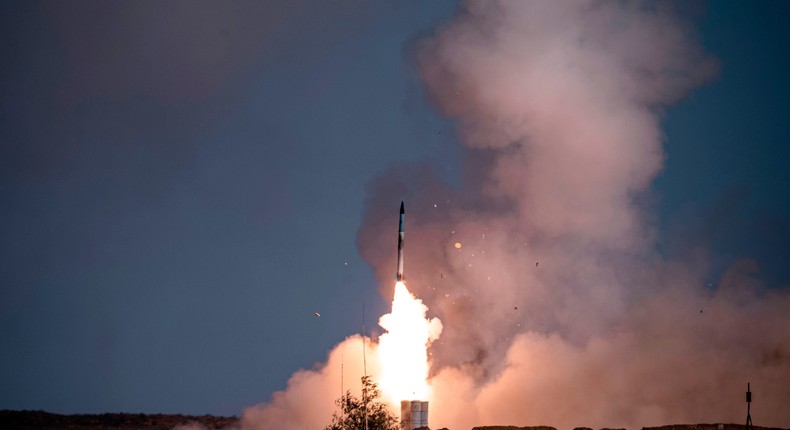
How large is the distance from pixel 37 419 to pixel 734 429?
103211mm

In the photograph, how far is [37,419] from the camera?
526ft

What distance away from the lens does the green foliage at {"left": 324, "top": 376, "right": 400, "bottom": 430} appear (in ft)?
316

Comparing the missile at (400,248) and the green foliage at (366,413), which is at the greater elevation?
the missile at (400,248)

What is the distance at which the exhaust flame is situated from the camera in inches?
3937

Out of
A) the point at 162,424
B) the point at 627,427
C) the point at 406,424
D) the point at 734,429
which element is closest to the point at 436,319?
the point at 406,424

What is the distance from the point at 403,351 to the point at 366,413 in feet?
22.0

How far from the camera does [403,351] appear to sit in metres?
100

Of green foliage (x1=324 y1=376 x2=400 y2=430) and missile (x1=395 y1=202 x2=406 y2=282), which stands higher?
missile (x1=395 y1=202 x2=406 y2=282)

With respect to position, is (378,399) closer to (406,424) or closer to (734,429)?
(406,424)

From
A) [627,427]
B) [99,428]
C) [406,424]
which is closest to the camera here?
[406,424]

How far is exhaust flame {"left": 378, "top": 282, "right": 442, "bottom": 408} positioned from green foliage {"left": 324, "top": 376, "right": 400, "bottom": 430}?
3007 mm

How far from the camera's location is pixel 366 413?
96000mm

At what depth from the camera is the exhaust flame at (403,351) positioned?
100 m

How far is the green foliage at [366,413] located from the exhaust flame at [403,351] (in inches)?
118
